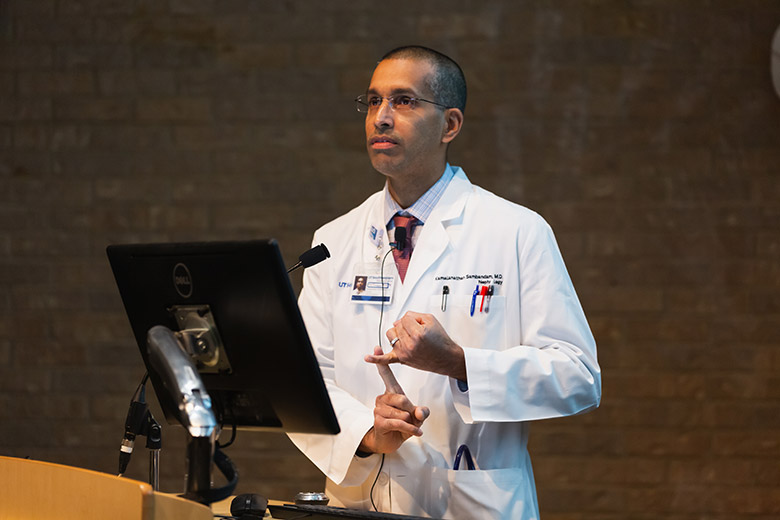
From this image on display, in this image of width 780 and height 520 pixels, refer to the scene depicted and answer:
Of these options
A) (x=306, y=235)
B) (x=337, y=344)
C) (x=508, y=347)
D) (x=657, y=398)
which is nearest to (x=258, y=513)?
(x=337, y=344)

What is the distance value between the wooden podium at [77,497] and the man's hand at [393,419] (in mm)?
535

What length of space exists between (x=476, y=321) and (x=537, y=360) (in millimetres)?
202

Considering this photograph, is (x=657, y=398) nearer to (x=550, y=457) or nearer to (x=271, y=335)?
(x=550, y=457)

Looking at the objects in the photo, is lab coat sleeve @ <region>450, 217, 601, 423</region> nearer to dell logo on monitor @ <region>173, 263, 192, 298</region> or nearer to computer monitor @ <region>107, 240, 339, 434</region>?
computer monitor @ <region>107, 240, 339, 434</region>

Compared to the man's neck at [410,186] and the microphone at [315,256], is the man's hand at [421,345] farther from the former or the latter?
the man's neck at [410,186]

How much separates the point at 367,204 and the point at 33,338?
87.9 inches

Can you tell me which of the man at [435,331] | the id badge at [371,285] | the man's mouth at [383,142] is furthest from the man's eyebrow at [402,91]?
the id badge at [371,285]

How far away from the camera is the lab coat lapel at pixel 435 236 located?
2.12 meters

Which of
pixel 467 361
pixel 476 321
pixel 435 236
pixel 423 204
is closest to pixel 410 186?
pixel 423 204

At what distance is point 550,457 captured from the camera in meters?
3.69

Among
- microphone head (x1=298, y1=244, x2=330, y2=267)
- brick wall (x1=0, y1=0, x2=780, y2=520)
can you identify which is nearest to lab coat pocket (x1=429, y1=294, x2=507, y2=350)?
microphone head (x1=298, y1=244, x2=330, y2=267)

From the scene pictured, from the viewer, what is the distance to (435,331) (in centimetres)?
177

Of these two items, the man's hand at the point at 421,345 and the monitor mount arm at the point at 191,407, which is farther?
the man's hand at the point at 421,345

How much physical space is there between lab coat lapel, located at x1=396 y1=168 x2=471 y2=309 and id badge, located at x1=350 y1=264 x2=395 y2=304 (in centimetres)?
3
